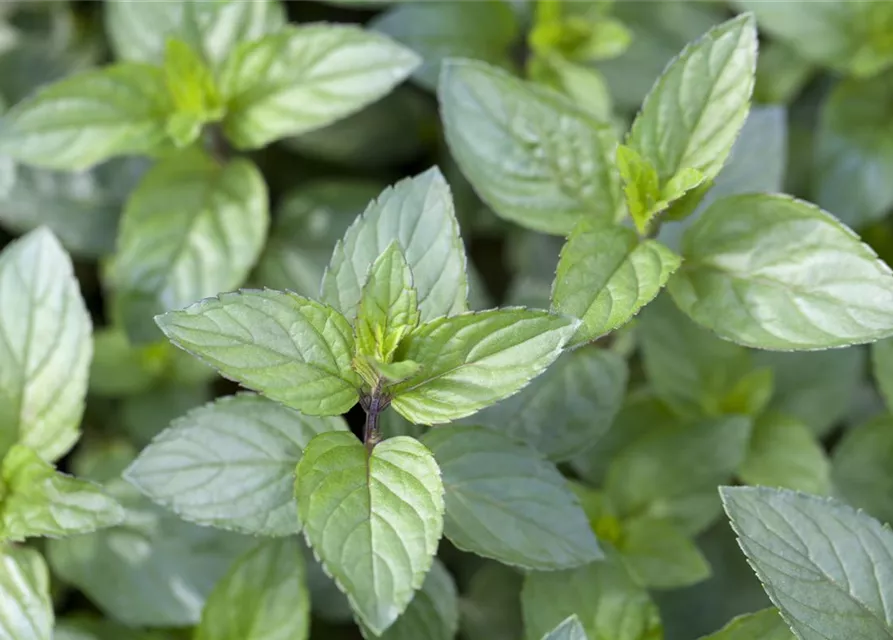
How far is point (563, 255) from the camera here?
990 millimetres

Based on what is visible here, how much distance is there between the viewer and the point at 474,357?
0.90 metres

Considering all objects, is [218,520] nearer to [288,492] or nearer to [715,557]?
[288,492]

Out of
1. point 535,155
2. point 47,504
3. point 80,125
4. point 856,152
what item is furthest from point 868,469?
point 80,125

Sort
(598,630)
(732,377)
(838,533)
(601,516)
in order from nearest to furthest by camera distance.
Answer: (838,533) → (598,630) → (601,516) → (732,377)

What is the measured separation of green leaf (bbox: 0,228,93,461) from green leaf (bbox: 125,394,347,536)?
0.76 ft

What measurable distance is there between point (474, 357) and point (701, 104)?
453mm

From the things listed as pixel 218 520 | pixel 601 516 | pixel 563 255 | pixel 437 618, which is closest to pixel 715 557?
pixel 601 516

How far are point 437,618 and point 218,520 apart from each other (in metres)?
0.32

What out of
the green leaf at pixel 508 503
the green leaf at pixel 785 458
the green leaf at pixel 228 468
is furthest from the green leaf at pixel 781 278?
the green leaf at pixel 228 468

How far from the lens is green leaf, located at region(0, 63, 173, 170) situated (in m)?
1.29

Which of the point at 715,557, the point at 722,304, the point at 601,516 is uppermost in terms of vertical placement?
the point at 722,304

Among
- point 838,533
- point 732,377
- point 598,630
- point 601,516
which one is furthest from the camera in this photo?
point 732,377

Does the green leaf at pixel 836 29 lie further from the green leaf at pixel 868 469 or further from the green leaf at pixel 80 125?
the green leaf at pixel 80 125

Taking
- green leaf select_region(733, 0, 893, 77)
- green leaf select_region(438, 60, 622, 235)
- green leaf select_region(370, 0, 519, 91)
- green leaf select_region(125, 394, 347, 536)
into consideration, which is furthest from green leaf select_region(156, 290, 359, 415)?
green leaf select_region(733, 0, 893, 77)
